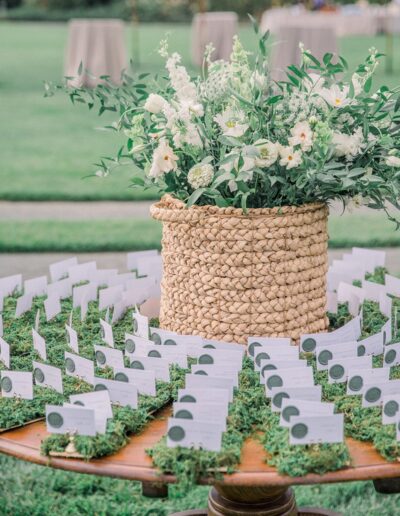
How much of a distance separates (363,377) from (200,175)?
403 mm

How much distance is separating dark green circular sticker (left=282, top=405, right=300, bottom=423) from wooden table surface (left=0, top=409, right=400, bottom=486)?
51 mm

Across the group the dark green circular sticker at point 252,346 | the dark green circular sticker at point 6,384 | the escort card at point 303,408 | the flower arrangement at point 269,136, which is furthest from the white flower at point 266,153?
the dark green circular sticker at point 6,384

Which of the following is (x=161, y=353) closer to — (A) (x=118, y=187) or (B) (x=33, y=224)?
(B) (x=33, y=224)

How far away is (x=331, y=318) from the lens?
1.69m

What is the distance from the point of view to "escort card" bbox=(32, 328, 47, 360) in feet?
4.68

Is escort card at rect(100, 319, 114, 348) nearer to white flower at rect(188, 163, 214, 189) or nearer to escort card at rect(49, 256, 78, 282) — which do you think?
white flower at rect(188, 163, 214, 189)

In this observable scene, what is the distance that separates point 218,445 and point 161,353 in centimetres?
32

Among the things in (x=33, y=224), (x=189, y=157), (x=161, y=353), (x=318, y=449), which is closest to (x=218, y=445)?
(x=318, y=449)

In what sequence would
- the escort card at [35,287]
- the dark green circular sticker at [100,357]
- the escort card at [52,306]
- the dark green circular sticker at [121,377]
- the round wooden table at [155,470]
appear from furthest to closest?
the escort card at [35,287] → the escort card at [52,306] → the dark green circular sticker at [100,357] → the dark green circular sticker at [121,377] → the round wooden table at [155,470]

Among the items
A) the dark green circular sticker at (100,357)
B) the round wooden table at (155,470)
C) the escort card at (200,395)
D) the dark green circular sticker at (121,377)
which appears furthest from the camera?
the dark green circular sticker at (100,357)

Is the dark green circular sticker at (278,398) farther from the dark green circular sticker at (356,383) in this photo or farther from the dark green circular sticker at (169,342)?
the dark green circular sticker at (169,342)

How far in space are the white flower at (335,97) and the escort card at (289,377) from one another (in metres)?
0.43

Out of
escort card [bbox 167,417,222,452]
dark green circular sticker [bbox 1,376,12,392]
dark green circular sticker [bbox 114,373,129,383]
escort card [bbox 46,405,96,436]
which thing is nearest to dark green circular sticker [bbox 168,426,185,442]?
escort card [bbox 167,417,222,452]

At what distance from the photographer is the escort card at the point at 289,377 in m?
1.24
